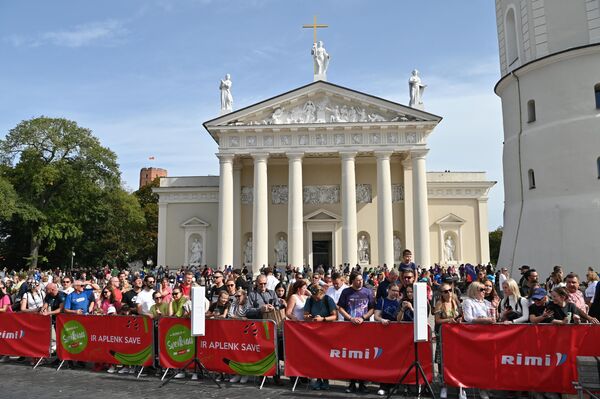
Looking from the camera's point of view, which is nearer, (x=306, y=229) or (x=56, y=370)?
(x=56, y=370)

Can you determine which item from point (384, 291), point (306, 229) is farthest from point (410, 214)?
point (384, 291)

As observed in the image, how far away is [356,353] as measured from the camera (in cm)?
853

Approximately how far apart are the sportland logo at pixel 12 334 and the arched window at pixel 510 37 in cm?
2277

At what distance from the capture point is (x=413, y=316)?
8.20 m

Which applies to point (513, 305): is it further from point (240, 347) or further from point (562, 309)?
point (240, 347)

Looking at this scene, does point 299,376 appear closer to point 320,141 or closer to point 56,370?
point 56,370

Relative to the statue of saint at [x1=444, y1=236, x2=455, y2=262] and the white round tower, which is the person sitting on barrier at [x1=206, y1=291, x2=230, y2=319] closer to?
the white round tower

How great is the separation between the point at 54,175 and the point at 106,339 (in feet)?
126

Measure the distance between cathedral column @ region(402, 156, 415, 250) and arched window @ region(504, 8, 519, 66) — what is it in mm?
15295

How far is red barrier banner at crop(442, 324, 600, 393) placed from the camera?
7438 millimetres

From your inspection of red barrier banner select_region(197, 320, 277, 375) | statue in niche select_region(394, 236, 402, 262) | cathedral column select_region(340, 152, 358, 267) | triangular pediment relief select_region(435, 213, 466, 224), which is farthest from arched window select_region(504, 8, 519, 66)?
red barrier banner select_region(197, 320, 277, 375)

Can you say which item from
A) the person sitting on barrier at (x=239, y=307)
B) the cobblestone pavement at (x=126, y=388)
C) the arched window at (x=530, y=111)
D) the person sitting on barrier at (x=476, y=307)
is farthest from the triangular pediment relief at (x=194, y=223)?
the person sitting on barrier at (x=476, y=307)

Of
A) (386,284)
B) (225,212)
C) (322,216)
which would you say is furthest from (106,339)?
(322,216)

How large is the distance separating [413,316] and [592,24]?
60.5 feet
